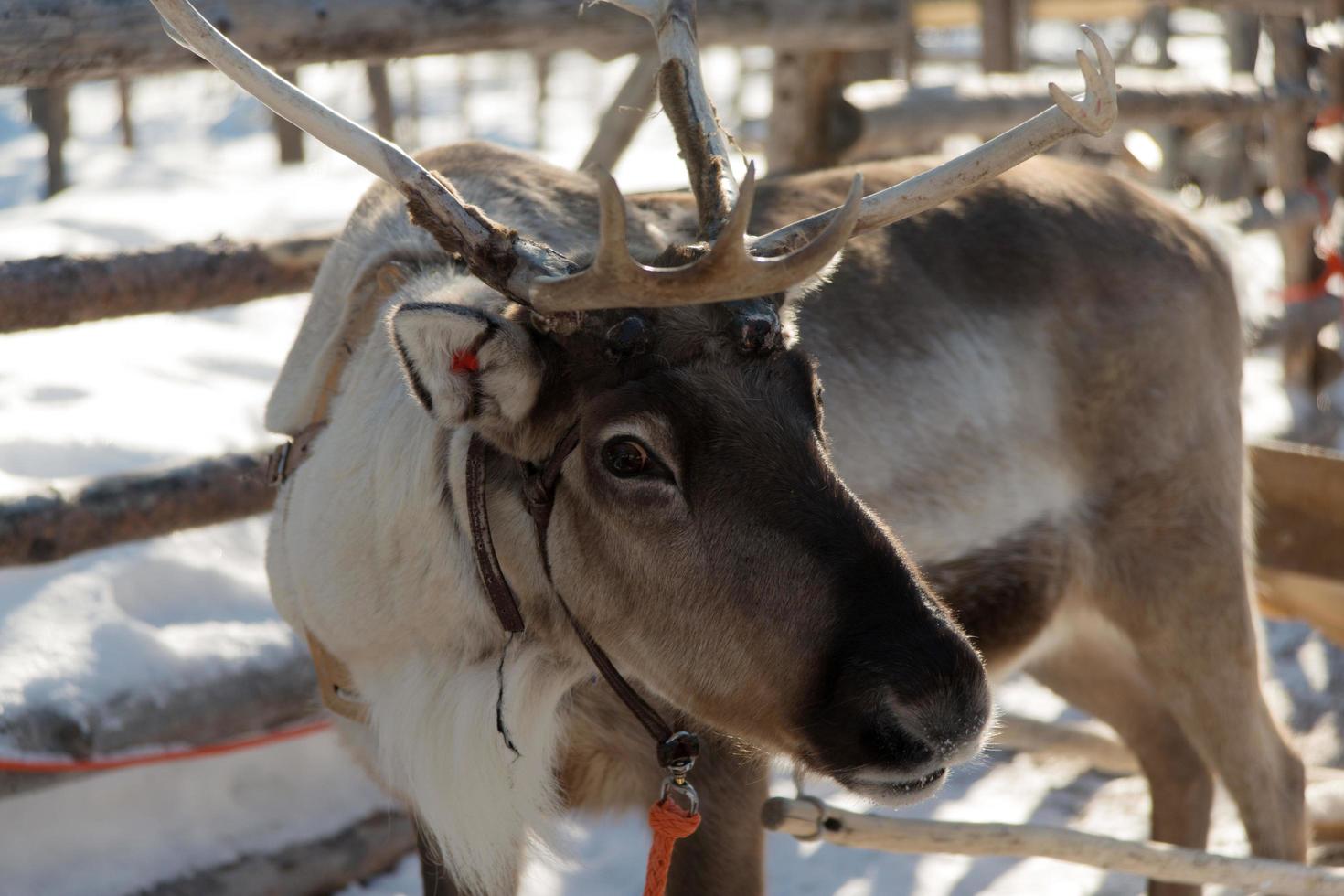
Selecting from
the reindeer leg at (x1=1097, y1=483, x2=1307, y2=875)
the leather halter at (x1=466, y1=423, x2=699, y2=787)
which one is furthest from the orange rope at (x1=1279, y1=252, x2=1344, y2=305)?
the leather halter at (x1=466, y1=423, x2=699, y2=787)

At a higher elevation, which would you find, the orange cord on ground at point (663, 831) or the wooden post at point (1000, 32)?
the wooden post at point (1000, 32)

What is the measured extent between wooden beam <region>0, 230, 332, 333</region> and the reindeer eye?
172cm

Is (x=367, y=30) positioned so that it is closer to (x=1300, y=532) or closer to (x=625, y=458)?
(x=625, y=458)

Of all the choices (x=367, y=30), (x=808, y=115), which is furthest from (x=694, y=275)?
(x=808, y=115)

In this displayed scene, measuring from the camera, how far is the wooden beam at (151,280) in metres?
2.99

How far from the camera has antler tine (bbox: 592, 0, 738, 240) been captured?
7.10 ft

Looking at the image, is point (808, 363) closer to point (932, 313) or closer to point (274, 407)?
point (932, 313)

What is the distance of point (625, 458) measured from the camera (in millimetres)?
1930

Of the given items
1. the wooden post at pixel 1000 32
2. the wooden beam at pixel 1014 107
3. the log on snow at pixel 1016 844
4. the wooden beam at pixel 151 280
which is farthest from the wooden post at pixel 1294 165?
the wooden beam at pixel 151 280

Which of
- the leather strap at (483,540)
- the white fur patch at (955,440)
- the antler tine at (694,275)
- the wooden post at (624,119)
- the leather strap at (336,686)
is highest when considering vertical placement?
the antler tine at (694,275)

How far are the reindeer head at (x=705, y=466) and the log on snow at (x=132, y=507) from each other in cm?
145

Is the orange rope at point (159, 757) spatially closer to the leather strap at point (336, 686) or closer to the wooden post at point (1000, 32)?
the leather strap at point (336, 686)

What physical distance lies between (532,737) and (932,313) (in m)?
1.29

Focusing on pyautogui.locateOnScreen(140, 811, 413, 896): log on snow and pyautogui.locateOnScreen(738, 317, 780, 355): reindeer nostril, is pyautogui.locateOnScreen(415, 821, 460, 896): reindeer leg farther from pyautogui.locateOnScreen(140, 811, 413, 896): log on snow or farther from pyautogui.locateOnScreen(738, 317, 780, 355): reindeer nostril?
pyautogui.locateOnScreen(738, 317, 780, 355): reindeer nostril
